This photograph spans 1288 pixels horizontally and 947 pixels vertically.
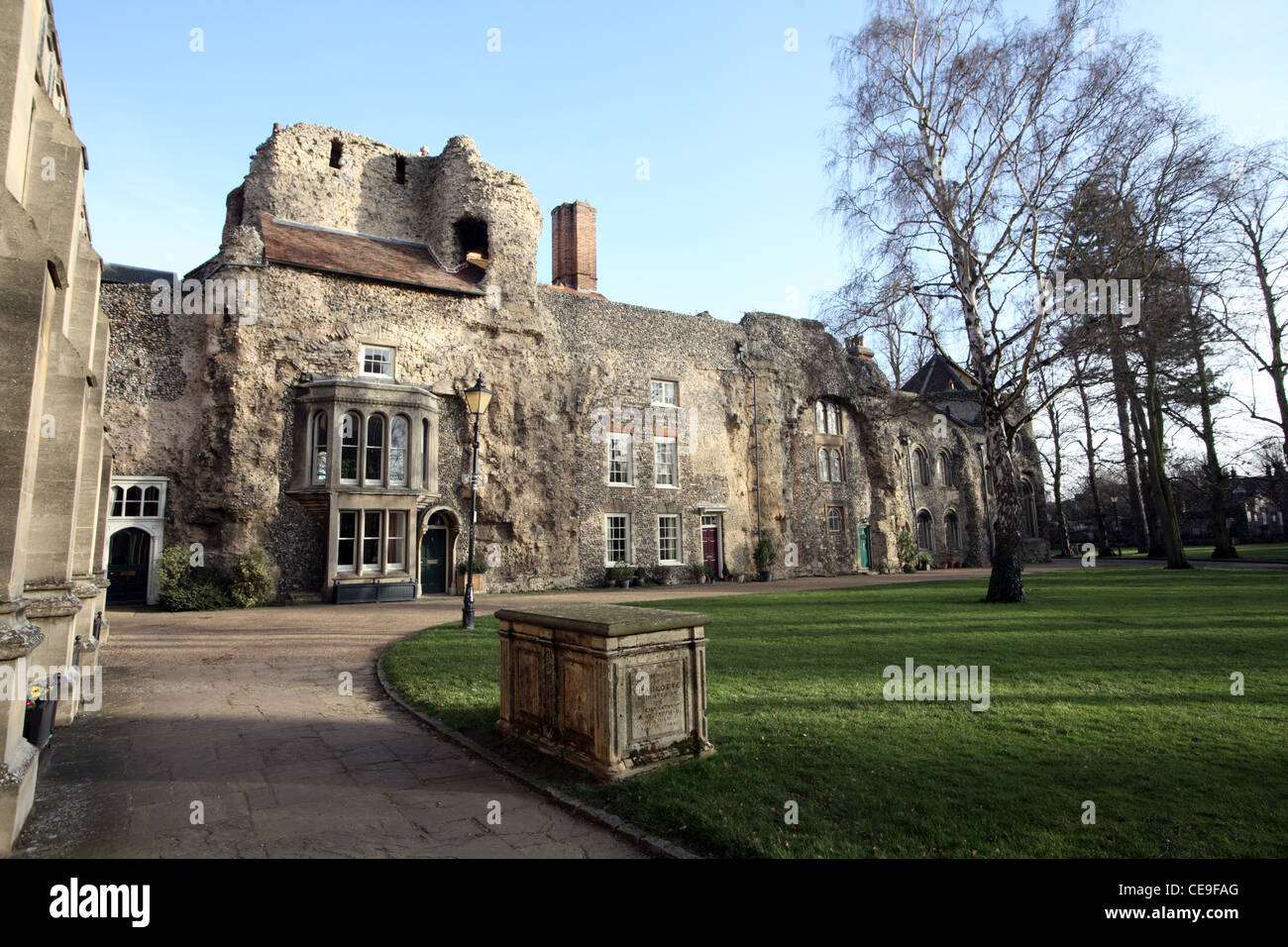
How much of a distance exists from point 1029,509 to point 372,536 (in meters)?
39.6

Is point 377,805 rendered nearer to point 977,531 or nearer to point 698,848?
point 698,848

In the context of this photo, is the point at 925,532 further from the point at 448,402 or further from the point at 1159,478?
the point at 448,402

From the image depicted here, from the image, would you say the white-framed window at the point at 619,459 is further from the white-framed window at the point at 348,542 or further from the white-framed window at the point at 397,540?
the white-framed window at the point at 348,542

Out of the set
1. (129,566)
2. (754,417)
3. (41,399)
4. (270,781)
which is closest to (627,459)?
(754,417)

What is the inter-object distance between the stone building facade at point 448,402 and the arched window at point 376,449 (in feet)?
0.17

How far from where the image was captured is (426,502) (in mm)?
21172

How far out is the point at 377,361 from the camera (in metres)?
21.0

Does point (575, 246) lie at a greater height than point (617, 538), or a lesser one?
greater

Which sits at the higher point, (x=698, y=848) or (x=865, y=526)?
(x=865, y=526)

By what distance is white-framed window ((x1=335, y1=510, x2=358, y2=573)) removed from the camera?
19703 mm

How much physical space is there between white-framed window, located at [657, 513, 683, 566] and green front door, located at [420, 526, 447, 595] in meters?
8.45

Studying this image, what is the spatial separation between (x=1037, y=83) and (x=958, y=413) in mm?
30705

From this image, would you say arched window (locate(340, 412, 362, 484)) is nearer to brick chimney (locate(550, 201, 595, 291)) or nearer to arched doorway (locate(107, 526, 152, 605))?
arched doorway (locate(107, 526, 152, 605))
